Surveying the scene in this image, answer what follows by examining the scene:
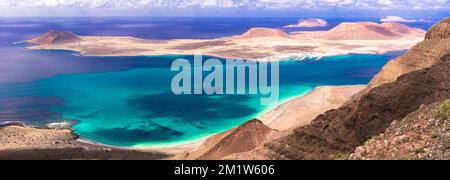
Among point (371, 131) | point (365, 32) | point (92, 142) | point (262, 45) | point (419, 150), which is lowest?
point (262, 45)

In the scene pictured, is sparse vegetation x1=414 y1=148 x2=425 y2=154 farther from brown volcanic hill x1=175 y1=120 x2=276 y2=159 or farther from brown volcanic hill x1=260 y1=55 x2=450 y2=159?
brown volcanic hill x1=175 y1=120 x2=276 y2=159

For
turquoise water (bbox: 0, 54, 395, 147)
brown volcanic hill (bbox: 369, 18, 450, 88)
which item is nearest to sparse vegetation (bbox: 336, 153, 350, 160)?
brown volcanic hill (bbox: 369, 18, 450, 88)

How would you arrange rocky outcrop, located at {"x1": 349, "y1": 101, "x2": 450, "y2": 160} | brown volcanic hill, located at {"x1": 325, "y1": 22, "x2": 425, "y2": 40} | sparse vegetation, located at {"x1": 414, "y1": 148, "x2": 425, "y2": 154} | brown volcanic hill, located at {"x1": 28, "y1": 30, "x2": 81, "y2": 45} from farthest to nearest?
brown volcanic hill, located at {"x1": 325, "y1": 22, "x2": 425, "y2": 40} → brown volcanic hill, located at {"x1": 28, "y1": 30, "x2": 81, "y2": 45} → sparse vegetation, located at {"x1": 414, "y1": 148, "x2": 425, "y2": 154} → rocky outcrop, located at {"x1": 349, "y1": 101, "x2": 450, "y2": 160}

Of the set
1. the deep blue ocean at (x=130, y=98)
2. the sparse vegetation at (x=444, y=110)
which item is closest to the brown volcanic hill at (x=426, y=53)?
the sparse vegetation at (x=444, y=110)

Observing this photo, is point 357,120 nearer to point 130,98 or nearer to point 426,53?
point 426,53

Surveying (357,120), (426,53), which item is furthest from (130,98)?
(357,120)

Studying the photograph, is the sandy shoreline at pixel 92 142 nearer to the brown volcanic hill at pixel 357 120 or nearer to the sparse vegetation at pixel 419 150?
the brown volcanic hill at pixel 357 120
